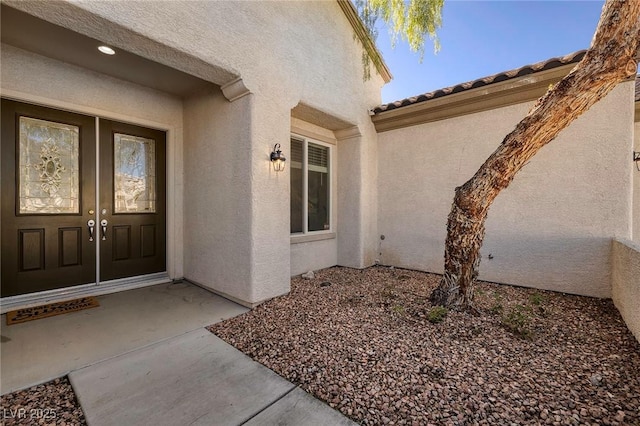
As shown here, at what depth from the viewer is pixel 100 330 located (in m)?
3.29

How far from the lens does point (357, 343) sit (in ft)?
9.98

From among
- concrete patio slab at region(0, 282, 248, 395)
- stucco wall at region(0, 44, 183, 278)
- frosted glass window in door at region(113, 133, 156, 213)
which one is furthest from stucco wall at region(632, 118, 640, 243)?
frosted glass window in door at region(113, 133, 156, 213)

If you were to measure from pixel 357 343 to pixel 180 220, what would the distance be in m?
4.14

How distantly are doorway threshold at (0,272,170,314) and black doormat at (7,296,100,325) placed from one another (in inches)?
5.6

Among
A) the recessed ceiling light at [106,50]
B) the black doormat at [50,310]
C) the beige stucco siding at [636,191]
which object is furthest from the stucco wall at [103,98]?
the beige stucco siding at [636,191]

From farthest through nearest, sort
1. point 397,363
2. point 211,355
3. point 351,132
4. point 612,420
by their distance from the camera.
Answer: point 351,132
point 211,355
point 397,363
point 612,420

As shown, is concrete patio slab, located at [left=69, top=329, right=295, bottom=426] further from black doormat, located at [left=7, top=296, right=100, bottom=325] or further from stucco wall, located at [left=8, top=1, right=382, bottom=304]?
black doormat, located at [left=7, top=296, right=100, bottom=325]

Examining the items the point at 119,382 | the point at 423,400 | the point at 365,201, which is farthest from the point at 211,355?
the point at 365,201

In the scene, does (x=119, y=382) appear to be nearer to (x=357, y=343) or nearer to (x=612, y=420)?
(x=357, y=343)

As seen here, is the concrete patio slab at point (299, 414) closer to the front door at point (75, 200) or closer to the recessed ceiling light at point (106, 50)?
the front door at point (75, 200)

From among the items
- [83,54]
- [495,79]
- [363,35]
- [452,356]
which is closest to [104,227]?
[83,54]

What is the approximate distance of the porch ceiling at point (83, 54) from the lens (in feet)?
10.6

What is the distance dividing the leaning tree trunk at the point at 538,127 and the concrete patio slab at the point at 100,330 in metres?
3.19

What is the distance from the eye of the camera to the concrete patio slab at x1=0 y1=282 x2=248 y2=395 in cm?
259
